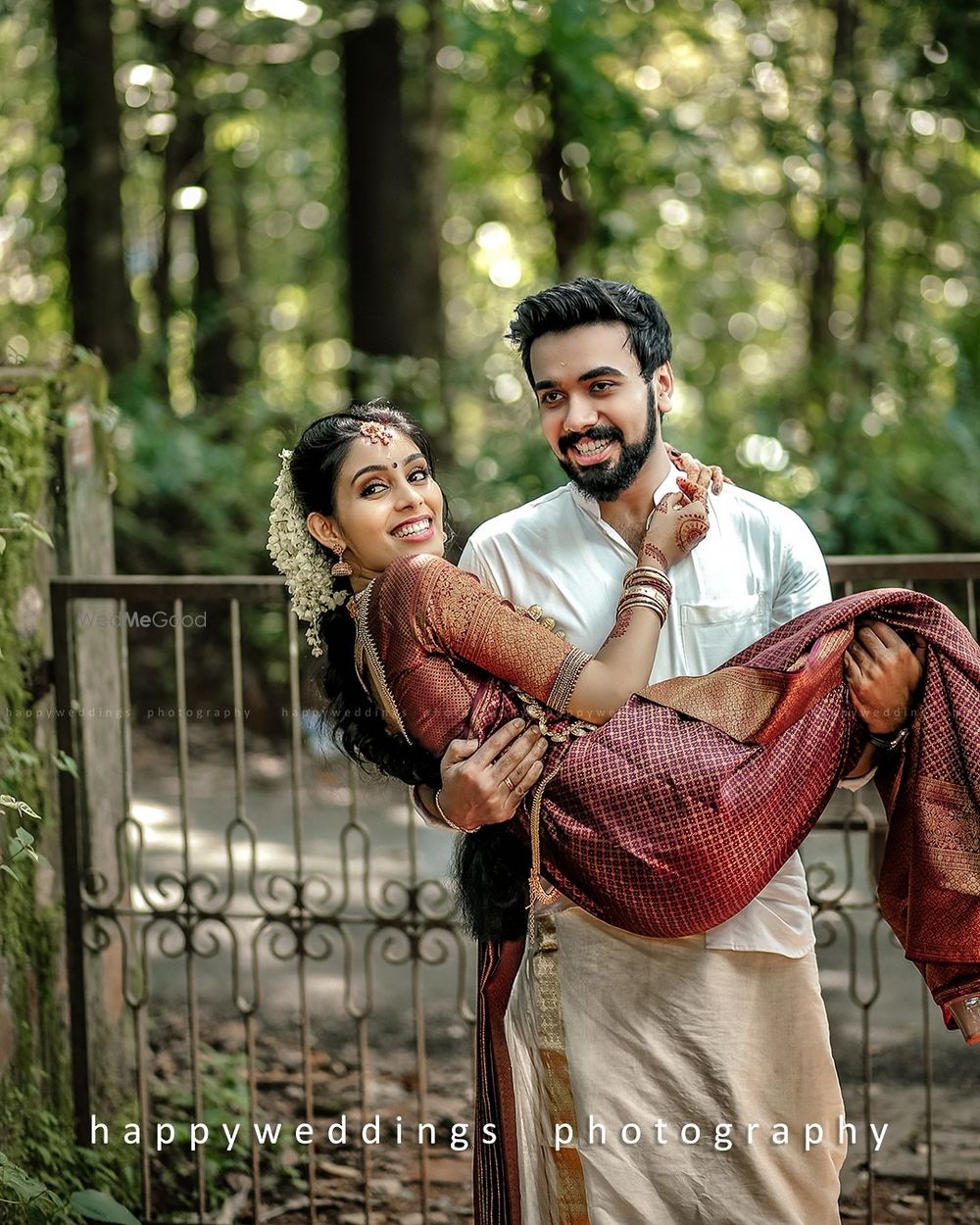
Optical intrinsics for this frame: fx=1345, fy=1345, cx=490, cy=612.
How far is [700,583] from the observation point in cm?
250

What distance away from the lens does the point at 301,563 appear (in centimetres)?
252

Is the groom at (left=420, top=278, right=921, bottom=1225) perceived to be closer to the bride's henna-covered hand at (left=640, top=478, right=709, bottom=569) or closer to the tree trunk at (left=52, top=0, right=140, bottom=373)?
the bride's henna-covered hand at (left=640, top=478, right=709, bottom=569)

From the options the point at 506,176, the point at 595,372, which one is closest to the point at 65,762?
the point at 595,372

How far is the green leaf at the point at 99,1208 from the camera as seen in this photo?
2.91 metres

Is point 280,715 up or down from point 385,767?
down

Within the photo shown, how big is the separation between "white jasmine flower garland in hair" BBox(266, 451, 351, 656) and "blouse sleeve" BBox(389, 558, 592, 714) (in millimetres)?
295

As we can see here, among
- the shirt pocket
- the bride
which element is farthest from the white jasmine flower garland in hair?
the shirt pocket

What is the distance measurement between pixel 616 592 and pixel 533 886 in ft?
1.88

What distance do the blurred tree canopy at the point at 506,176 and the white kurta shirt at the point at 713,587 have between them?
3.83 metres

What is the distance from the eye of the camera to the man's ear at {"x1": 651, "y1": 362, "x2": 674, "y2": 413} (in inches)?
101

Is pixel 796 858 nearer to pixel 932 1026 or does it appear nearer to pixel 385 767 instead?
pixel 385 767

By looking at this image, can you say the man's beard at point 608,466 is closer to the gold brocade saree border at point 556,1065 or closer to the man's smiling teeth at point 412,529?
the man's smiling teeth at point 412,529

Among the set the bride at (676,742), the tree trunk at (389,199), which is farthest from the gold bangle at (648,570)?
the tree trunk at (389,199)

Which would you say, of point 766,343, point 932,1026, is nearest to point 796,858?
point 932,1026
